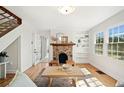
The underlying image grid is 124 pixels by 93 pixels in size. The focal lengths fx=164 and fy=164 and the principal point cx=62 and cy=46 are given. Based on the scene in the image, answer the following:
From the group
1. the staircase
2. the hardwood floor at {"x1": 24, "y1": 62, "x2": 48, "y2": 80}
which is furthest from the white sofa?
the hardwood floor at {"x1": 24, "y1": 62, "x2": 48, "y2": 80}

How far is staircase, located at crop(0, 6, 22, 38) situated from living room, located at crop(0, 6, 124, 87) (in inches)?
5.4

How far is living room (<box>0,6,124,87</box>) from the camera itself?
4.86 metres

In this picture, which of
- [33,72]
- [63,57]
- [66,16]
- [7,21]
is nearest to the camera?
[7,21]

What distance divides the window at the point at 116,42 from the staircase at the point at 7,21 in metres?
3.51

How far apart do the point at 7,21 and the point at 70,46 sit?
180 inches

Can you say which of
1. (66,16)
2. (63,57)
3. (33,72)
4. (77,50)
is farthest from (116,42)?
(77,50)

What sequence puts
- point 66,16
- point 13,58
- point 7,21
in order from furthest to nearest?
point 13,58 < point 66,16 < point 7,21

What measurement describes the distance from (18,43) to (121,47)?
386 cm

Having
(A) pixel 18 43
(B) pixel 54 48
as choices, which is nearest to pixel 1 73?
(A) pixel 18 43

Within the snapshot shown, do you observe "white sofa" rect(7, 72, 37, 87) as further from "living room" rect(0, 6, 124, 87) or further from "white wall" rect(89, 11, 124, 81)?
"white wall" rect(89, 11, 124, 81)

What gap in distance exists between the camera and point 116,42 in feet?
19.0

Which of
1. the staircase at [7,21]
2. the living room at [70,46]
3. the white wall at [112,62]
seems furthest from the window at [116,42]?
the staircase at [7,21]

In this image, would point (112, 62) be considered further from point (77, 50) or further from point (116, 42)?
point (77, 50)
